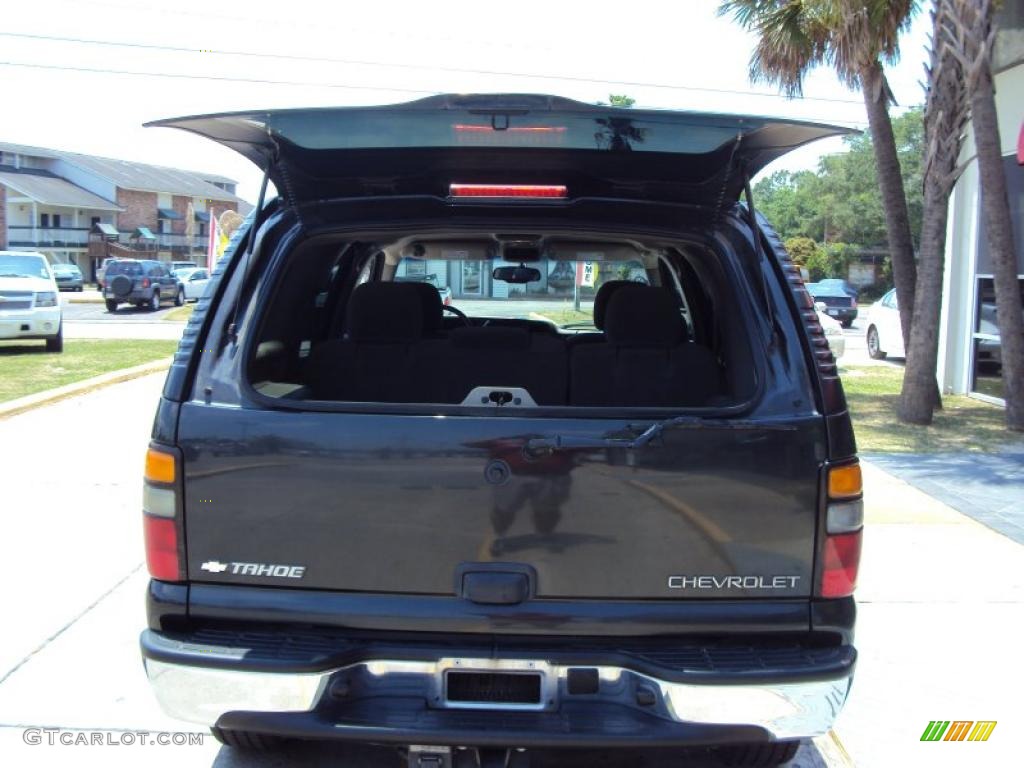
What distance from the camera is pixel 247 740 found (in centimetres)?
336

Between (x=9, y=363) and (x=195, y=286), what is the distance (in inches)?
1017

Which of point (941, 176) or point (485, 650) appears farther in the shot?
point (941, 176)

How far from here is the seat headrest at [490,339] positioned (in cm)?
391

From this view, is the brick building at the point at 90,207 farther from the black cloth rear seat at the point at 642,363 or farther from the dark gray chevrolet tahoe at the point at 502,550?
the dark gray chevrolet tahoe at the point at 502,550

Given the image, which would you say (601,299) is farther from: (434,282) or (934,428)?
(934,428)

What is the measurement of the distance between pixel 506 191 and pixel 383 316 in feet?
3.14

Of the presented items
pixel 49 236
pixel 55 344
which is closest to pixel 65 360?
pixel 55 344

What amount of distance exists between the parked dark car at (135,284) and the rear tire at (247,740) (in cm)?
3211

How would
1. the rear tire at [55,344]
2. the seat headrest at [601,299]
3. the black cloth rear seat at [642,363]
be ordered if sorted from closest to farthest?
1. the black cloth rear seat at [642,363]
2. the seat headrest at [601,299]
3. the rear tire at [55,344]

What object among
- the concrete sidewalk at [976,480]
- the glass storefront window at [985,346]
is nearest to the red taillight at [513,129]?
the concrete sidewalk at [976,480]

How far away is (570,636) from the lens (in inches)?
109

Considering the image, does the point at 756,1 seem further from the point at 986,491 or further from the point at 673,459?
the point at 673,459

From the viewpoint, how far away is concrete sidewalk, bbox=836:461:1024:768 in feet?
12.6

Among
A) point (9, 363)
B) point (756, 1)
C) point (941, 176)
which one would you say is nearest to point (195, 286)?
point (9, 363)
